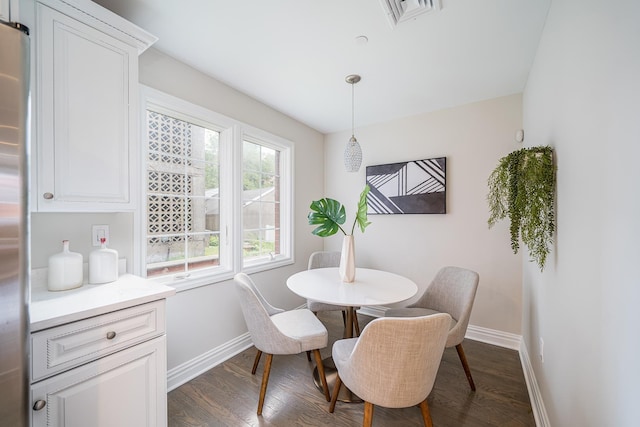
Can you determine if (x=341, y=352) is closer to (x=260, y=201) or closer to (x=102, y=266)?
(x=102, y=266)

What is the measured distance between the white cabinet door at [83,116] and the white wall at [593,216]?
214cm

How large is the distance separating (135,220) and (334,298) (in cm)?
148

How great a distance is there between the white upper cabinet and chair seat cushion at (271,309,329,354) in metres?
1.31

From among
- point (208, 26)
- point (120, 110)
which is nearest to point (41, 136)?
point (120, 110)

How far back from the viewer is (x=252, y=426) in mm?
1585

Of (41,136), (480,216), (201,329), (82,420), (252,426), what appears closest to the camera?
(82,420)

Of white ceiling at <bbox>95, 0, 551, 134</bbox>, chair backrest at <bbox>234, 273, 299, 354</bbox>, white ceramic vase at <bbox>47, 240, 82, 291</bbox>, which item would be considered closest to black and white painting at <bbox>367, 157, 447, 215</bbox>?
white ceiling at <bbox>95, 0, 551, 134</bbox>

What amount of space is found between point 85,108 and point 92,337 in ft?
3.73

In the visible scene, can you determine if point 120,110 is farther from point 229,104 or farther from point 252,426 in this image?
point 252,426

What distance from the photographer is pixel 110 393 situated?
3.76 feet

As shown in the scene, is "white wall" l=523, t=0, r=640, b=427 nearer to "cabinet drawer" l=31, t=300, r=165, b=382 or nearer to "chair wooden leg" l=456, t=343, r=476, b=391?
"chair wooden leg" l=456, t=343, r=476, b=391

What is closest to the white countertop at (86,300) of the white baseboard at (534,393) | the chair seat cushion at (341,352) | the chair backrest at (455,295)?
the chair seat cushion at (341,352)

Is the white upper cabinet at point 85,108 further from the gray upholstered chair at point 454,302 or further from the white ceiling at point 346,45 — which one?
the gray upholstered chair at point 454,302

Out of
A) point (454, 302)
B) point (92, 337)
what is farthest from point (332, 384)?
→ point (92, 337)
